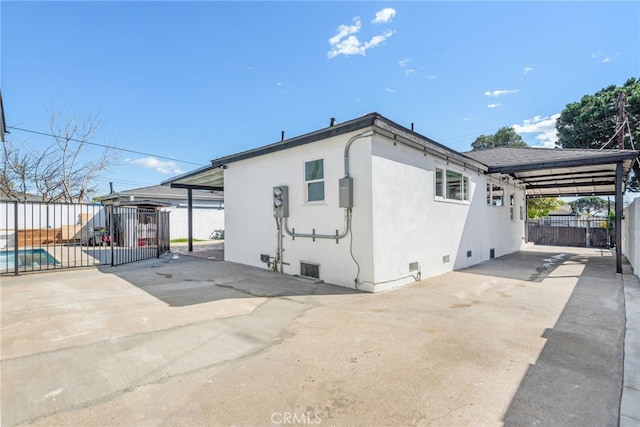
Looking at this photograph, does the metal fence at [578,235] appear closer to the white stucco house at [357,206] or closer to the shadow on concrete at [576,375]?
the white stucco house at [357,206]

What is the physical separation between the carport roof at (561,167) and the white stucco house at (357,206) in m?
1.04

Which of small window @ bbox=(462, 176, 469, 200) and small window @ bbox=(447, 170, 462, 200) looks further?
small window @ bbox=(462, 176, 469, 200)

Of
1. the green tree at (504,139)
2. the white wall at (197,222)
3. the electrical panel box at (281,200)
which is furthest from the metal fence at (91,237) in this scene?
the green tree at (504,139)

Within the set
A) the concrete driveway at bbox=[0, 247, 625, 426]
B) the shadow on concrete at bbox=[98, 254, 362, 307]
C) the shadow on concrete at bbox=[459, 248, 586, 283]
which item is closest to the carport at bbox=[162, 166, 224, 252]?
the shadow on concrete at bbox=[98, 254, 362, 307]

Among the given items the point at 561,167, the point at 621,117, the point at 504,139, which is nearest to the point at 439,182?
the point at 561,167

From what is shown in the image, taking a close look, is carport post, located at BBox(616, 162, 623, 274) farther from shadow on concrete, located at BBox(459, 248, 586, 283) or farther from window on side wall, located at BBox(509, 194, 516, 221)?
window on side wall, located at BBox(509, 194, 516, 221)

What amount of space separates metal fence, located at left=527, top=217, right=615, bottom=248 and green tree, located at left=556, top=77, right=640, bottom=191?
14.4ft

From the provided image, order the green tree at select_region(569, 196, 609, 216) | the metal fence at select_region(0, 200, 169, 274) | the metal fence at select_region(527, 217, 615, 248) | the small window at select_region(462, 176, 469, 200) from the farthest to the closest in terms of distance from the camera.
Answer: the green tree at select_region(569, 196, 609, 216) < the metal fence at select_region(527, 217, 615, 248) < the metal fence at select_region(0, 200, 169, 274) < the small window at select_region(462, 176, 469, 200)

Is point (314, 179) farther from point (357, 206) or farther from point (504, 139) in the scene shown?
point (504, 139)

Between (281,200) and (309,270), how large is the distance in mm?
1828

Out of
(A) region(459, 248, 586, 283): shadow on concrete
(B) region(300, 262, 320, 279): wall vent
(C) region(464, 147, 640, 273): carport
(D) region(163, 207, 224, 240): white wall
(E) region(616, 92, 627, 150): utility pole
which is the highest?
(E) region(616, 92, 627, 150): utility pole

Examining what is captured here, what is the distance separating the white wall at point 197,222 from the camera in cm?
1927

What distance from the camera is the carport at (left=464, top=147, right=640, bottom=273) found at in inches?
303

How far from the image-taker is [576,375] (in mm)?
2607
